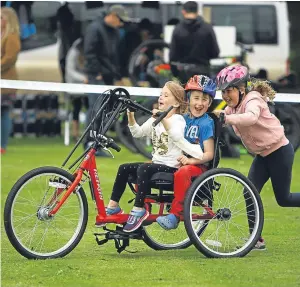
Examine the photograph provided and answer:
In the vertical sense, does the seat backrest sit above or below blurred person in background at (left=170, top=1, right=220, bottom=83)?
above

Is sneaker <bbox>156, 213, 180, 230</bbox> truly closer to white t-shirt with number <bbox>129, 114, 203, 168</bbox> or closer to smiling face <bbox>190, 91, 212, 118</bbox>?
white t-shirt with number <bbox>129, 114, 203, 168</bbox>

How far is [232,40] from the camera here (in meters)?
22.9

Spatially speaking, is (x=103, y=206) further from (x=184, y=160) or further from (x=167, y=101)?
(x=167, y=101)

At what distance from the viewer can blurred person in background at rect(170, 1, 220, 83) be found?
18.9 m

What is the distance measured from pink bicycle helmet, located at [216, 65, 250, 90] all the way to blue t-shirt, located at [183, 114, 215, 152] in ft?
1.03

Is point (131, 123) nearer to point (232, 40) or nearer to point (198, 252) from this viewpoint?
point (198, 252)

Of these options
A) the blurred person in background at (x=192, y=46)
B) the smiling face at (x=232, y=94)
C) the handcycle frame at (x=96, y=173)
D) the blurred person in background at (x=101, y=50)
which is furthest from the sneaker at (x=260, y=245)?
the blurred person in background at (x=101, y=50)

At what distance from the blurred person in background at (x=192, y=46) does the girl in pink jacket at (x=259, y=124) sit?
27.3 ft

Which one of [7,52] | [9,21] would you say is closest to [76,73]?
[7,52]

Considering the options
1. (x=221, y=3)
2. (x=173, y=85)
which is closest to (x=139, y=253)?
(x=173, y=85)

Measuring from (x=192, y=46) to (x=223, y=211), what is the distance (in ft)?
29.7

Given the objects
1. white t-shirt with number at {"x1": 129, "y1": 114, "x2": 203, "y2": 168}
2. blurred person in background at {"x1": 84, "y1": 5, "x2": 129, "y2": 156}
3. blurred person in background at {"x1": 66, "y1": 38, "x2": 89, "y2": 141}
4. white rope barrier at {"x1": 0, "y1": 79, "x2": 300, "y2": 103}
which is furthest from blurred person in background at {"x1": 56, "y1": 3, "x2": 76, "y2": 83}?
white t-shirt with number at {"x1": 129, "y1": 114, "x2": 203, "y2": 168}

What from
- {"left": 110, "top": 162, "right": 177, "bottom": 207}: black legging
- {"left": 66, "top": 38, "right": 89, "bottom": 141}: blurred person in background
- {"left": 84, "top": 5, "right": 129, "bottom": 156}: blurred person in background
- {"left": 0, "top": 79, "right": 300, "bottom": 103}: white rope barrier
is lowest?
{"left": 66, "top": 38, "right": 89, "bottom": 141}: blurred person in background

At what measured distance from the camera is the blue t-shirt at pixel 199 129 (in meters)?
9.98
